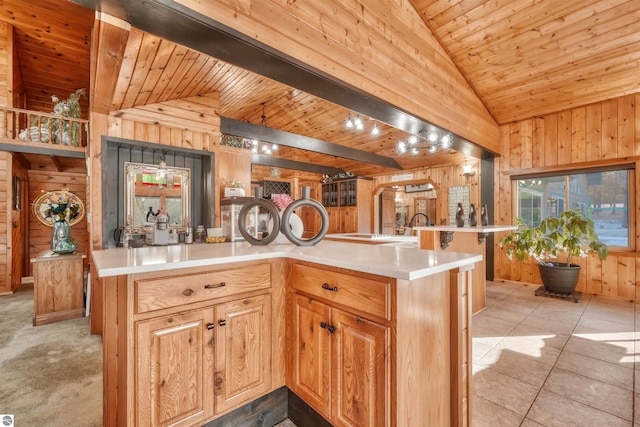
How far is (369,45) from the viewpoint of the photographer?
2.66 metres

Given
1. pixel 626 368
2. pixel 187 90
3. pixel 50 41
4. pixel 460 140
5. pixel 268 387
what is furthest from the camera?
pixel 50 41

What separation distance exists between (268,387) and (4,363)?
2555 millimetres

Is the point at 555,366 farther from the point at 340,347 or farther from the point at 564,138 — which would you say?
the point at 564,138

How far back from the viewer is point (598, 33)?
3336 millimetres

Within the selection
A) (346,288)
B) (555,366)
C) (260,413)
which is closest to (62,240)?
(260,413)

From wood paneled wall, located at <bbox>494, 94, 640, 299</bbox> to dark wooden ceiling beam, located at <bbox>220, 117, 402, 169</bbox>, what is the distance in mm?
2673

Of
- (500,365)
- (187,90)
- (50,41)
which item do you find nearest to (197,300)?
(500,365)

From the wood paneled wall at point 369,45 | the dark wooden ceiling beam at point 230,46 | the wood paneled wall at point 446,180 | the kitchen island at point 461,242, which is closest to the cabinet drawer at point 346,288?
the dark wooden ceiling beam at point 230,46

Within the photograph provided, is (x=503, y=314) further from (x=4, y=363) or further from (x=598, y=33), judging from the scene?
(x=4, y=363)

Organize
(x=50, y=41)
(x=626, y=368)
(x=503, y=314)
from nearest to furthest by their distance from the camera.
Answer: (x=626, y=368)
(x=503, y=314)
(x=50, y=41)

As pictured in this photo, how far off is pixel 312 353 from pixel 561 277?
452cm

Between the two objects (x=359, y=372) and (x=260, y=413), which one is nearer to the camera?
(x=359, y=372)

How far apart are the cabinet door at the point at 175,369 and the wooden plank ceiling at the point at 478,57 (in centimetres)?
170

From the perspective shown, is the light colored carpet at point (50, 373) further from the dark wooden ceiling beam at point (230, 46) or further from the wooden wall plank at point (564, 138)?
the wooden wall plank at point (564, 138)
